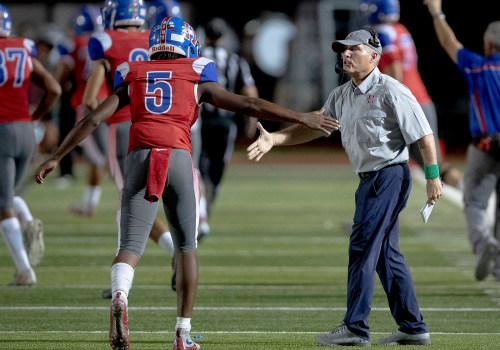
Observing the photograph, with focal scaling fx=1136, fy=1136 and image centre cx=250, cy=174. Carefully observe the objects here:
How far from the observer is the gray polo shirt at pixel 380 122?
646 cm

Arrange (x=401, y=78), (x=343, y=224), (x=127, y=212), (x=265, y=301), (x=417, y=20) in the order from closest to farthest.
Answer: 1. (x=127, y=212)
2. (x=265, y=301)
3. (x=401, y=78)
4. (x=343, y=224)
5. (x=417, y=20)

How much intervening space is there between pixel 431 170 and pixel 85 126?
1.97m

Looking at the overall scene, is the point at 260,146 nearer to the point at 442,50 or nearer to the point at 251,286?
the point at 251,286

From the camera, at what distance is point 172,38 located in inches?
255

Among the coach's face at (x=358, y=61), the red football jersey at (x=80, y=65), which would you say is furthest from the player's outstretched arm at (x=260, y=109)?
the red football jersey at (x=80, y=65)

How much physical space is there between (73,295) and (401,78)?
4368 mm

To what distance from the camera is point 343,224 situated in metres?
13.9

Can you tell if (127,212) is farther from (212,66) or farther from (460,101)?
(460,101)

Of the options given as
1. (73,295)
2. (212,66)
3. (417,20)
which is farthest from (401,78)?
(417,20)

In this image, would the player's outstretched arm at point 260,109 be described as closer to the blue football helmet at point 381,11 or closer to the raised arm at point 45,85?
the raised arm at point 45,85

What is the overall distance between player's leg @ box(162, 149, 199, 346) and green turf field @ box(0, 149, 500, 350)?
1.09 feet

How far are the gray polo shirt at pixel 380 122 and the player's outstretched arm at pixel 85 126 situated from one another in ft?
4.45

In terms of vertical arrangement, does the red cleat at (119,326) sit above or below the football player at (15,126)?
below

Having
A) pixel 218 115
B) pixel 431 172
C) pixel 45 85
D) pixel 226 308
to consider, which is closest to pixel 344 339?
pixel 431 172
